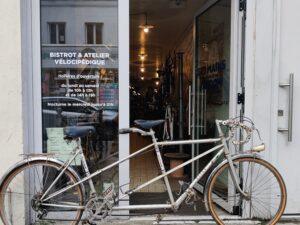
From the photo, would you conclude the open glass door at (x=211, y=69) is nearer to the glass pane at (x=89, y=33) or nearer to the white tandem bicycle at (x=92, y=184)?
the white tandem bicycle at (x=92, y=184)

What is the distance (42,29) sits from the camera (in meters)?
3.96

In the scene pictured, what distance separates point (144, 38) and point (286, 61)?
6.19 meters

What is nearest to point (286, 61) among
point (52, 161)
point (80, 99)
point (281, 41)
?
point (281, 41)

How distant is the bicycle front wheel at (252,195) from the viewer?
367 centimetres

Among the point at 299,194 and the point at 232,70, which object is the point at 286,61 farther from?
the point at 299,194

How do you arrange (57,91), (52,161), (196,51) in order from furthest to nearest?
1. (196,51)
2. (57,91)
3. (52,161)

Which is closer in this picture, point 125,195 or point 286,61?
point 125,195

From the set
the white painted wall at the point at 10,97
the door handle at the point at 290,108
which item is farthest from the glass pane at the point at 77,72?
the door handle at the point at 290,108

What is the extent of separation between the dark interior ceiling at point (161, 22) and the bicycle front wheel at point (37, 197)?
12.0 feet

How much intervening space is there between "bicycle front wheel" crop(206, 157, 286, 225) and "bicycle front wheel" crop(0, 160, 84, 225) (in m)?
1.39

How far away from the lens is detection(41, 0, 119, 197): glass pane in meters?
3.98

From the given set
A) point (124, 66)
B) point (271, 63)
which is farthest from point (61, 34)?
point (271, 63)

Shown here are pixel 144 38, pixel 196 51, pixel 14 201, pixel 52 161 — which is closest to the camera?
pixel 52 161

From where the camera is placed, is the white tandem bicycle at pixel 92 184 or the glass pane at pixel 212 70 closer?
the white tandem bicycle at pixel 92 184
